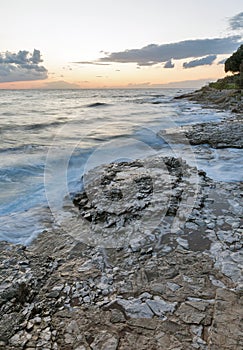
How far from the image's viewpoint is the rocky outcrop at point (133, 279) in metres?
2.79

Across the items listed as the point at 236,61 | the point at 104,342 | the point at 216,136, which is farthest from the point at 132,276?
the point at 236,61

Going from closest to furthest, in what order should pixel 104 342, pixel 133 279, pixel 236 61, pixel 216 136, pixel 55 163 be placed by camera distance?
1. pixel 104 342
2. pixel 133 279
3. pixel 55 163
4. pixel 216 136
5. pixel 236 61

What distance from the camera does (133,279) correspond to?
3.62 m

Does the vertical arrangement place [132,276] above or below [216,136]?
below

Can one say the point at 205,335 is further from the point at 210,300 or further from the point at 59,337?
the point at 59,337

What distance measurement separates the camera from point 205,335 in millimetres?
2727

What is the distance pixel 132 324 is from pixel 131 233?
76.8 inches

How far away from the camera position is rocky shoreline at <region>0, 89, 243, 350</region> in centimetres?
279

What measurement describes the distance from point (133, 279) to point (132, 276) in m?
0.06

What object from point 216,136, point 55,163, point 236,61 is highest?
point 236,61

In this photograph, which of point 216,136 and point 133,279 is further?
point 216,136

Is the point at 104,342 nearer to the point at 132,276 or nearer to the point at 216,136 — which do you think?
the point at 132,276

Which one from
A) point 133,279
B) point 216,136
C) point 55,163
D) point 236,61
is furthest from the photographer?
point 236,61

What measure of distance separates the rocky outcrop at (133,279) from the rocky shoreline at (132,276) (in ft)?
0.04
